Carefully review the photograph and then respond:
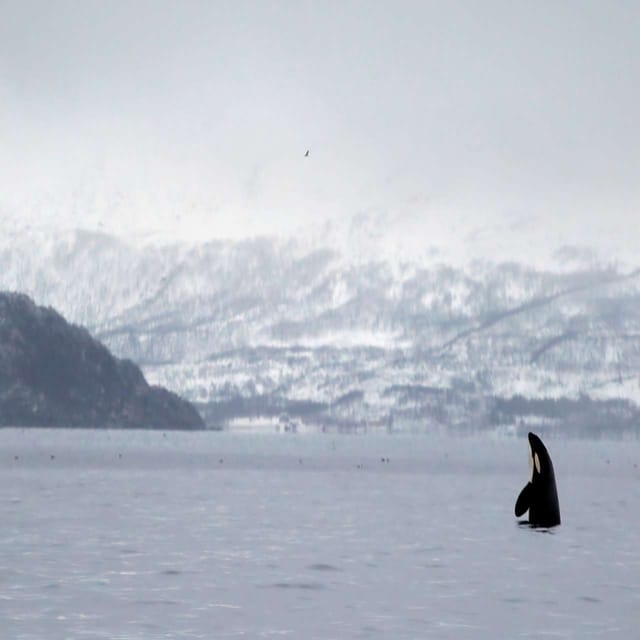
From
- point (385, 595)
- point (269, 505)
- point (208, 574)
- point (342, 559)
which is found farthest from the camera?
point (269, 505)

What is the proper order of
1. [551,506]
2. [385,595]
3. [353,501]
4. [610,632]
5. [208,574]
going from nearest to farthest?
[610,632], [385,595], [208,574], [551,506], [353,501]

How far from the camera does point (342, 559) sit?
53.2m

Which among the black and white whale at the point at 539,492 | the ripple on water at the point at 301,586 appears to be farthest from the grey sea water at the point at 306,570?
the black and white whale at the point at 539,492

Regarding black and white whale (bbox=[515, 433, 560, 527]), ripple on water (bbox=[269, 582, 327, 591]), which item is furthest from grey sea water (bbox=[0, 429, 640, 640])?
black and white whale (bbox=[515, 433, 560, 527])

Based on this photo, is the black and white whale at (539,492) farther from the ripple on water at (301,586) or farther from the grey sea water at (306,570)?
the ripple on water at (301,586)

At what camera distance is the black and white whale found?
209 feet

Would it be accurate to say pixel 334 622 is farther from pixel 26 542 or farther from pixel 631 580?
pixel 26 542

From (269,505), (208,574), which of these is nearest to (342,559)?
(208,574)

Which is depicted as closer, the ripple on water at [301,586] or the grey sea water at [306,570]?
the grey sea water at [306,570]

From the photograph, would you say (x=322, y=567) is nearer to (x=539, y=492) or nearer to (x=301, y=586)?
(x=301, y=586)

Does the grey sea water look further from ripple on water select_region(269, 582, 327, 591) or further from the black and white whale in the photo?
the black and white whale

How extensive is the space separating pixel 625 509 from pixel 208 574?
51.6 metres

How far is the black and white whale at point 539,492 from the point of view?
63.8 meters

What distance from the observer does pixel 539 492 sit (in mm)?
67125
